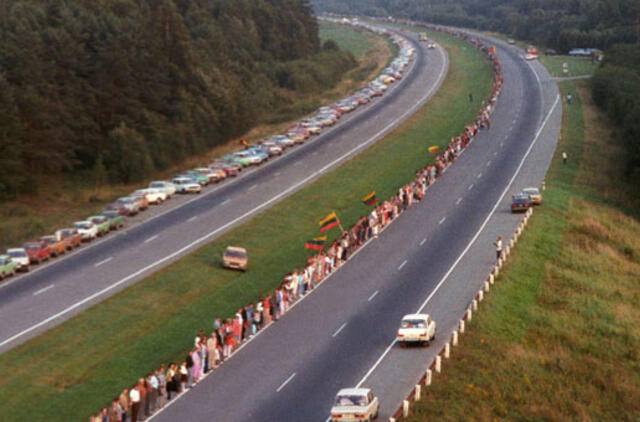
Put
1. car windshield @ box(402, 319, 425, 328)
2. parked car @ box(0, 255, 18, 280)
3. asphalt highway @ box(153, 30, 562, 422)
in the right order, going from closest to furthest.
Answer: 1. asphalt highway @ box(153, 30, 562, 422)
2. car windshield @ box(402, 319, 425, 328)
3. parked car @ box(0, 255, 18, 280)

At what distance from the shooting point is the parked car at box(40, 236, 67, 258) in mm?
63188

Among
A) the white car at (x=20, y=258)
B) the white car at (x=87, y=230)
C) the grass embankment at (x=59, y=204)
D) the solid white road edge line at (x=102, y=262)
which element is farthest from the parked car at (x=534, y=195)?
the white car at (x=20, y=258)

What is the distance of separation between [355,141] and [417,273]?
161 feet

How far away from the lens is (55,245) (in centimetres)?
6347

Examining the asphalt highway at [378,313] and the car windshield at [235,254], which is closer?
the asphalt highway at [378,313]

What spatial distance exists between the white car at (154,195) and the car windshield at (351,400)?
4405 cm

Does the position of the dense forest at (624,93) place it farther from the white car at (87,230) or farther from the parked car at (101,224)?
the white car at (87,230)

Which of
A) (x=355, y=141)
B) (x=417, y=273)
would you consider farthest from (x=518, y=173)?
(x=417, y=273)

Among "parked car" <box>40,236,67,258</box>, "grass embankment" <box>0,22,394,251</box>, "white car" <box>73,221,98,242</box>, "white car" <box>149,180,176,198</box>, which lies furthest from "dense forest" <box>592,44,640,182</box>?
"parked car" <box>40,236,67,258</box>

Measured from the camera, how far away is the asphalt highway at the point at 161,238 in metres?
53.2

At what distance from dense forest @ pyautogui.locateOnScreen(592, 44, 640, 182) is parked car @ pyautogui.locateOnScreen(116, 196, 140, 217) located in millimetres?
39538

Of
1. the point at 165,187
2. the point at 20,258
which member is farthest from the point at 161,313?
the point at 165,187

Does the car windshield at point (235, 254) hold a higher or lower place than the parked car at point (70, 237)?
higher

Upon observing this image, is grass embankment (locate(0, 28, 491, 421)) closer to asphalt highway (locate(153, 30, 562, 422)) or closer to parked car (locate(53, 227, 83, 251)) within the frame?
asphalt highway (locate(153, 30, 562, 422))
